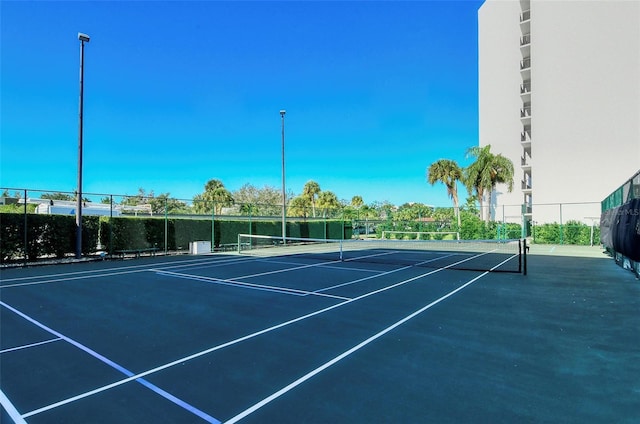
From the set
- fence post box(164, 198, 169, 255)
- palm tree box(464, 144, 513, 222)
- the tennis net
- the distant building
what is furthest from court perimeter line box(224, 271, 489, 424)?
palm tree box(464, 144, 513, 222)

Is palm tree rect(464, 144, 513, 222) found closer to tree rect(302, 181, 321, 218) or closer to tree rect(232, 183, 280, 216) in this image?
tree rect(302, 181, 321, 218)

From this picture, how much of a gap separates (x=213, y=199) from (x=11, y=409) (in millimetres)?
41407

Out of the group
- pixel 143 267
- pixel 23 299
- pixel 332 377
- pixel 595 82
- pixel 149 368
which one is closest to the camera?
pixel 332 377

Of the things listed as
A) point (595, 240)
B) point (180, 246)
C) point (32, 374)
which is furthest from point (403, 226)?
point (32, 374)

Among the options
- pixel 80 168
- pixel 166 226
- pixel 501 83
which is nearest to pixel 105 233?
pixel 166 226

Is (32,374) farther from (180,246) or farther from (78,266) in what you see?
(180,246)

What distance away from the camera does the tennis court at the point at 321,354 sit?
2826 mm

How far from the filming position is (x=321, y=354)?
157 inches

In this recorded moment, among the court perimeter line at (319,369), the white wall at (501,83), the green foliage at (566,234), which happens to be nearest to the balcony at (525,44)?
the white wall at (501,83)

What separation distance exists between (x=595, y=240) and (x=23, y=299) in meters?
28.4

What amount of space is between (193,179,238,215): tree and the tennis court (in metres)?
12.2

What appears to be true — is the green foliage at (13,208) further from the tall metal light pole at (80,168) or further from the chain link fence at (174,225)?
the tall metal light pole at (80,168)

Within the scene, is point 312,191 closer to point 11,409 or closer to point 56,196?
point 56,196

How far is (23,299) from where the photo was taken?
281 inches
